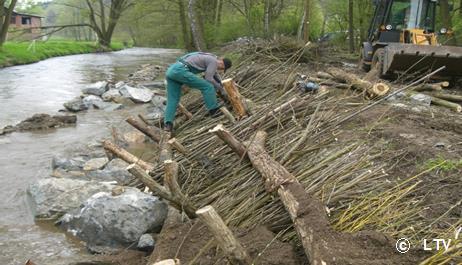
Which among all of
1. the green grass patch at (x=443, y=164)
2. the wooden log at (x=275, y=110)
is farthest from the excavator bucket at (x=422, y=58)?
the green grass patch at (x=443, y=164)

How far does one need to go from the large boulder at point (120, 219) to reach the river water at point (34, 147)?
0.69 feet

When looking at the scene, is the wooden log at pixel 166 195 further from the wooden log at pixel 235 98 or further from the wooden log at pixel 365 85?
the wooden log at pixel 365 85

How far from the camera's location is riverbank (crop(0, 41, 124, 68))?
917 inches

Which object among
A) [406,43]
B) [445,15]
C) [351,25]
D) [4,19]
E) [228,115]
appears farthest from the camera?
[4,19]

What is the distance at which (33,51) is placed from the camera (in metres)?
27.4

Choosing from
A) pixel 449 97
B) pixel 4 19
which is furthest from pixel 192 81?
pixel 4 19

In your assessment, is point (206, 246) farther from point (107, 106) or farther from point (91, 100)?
point (91, 100)

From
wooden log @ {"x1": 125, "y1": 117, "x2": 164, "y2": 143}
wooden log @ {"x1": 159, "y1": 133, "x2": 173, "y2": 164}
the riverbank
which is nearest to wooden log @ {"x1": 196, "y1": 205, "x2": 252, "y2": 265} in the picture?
wooden log @ {"x1": 159, "y1": 133, "x2": 173, "y2": 164}

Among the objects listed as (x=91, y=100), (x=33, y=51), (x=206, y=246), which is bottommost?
(x=91, y=100)

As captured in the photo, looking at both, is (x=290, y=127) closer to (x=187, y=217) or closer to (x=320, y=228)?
(x=187, y=217)

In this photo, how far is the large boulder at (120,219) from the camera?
14.8ft

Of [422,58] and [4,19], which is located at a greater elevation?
[4,19]

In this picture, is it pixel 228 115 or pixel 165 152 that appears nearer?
pixel 165 152

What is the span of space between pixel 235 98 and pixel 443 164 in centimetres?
332
